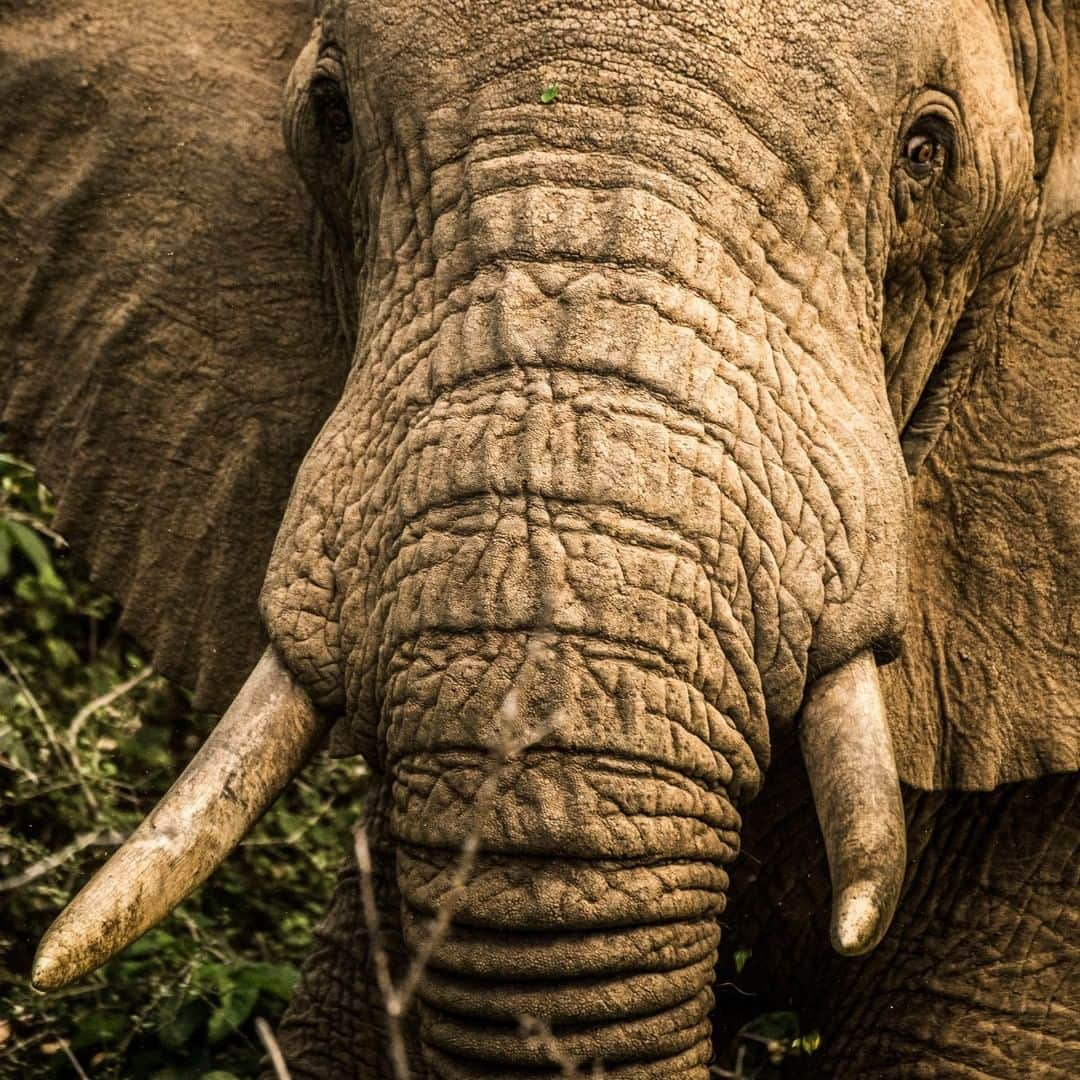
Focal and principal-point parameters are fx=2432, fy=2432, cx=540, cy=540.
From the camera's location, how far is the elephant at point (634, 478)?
3.15m

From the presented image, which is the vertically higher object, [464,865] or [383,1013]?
[464,865]

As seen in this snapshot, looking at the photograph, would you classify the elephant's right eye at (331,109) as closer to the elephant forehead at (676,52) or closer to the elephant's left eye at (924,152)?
the elephant forehead at (676,52)

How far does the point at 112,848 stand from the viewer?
5691mm

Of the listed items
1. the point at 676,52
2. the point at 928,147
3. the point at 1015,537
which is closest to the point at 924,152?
the point at 928,147

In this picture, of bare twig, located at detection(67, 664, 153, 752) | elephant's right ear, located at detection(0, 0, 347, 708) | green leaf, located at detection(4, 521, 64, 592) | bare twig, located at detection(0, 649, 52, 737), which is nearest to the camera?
elephant's right ear, located at detection(0, 0, 347, 708)

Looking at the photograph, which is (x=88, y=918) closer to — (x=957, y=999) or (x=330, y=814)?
(x=957, y=999)

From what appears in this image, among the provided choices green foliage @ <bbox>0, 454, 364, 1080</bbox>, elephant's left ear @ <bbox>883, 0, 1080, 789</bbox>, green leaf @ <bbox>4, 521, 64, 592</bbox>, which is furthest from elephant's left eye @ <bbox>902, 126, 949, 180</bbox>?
green leaf @ <bbox>4, 521, 64, 592</bbox>

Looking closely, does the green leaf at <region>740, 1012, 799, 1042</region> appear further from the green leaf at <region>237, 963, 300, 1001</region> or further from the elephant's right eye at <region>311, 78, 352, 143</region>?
the elephant's right eye at <region>311, 78, 352, 143</region>

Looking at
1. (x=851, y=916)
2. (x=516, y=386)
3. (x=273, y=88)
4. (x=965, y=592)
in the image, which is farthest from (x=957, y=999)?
(x=273, y=88)

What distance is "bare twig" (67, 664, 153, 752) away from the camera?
18.2 ft

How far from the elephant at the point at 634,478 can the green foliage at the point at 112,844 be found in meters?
0.82

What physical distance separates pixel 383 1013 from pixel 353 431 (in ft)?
5.10

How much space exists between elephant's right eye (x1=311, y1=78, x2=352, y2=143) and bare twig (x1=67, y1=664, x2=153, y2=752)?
6.64ft

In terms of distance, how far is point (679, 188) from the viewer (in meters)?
3.29
